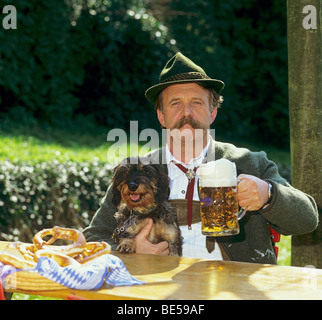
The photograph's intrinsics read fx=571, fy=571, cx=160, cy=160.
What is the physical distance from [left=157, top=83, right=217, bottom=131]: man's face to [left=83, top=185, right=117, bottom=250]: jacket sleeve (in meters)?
0.60

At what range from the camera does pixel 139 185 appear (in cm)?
325

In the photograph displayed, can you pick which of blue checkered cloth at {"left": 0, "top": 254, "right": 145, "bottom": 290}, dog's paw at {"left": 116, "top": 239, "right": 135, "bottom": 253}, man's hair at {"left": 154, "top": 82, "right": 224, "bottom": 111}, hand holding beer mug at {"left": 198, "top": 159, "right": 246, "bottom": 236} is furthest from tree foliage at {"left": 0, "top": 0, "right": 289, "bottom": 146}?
blue checkered cloth at {"left": 0, "top": 254, "right": 145, "bottom": 290}

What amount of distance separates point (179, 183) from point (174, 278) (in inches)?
48.0

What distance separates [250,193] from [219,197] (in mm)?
220

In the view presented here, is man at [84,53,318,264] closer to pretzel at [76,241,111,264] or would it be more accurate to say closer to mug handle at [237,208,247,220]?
mug handle at [237,208,247,220]

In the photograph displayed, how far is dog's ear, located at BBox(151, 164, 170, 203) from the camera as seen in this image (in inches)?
131

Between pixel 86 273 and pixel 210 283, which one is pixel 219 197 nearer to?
pixel 210 283

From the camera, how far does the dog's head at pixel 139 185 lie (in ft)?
10.7

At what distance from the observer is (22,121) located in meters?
9.08

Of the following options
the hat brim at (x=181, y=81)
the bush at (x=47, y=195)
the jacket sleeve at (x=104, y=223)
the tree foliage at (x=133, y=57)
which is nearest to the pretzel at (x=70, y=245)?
the jacket sleeve at (x=104, y=223)

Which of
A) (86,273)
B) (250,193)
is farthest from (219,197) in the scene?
(86,273)

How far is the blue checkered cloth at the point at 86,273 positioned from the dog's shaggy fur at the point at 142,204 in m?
0.84

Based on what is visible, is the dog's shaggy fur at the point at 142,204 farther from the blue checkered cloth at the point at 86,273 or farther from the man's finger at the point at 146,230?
the blue checkered cloth at the point at 86,273
